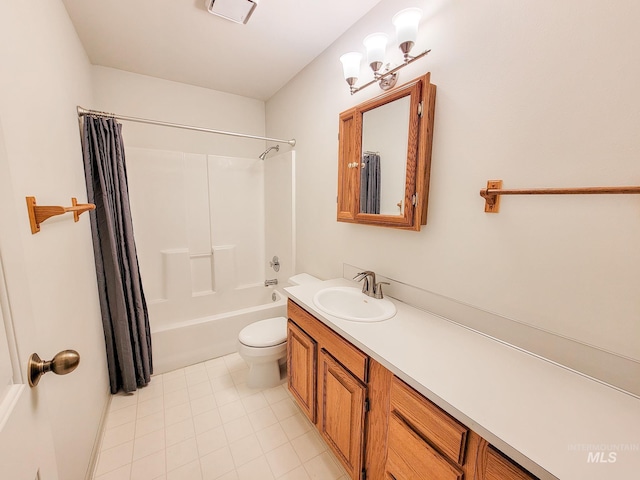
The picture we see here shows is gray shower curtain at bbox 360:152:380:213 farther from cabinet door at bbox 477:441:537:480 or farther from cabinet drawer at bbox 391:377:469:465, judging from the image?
cabinet door at bbox 477:441:537:480

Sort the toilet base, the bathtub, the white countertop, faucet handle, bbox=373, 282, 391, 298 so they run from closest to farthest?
the white countertop, faucet handle, bbox=373, 282, 391, 298, the toilet base, the bathtub

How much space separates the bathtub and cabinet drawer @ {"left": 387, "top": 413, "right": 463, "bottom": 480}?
58.6 inches

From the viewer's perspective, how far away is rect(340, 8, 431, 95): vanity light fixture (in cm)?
111

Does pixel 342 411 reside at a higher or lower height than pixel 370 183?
lower

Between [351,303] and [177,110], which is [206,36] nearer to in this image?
[177,110]

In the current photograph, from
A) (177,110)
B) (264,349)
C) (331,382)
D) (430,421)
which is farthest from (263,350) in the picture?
(177,110)

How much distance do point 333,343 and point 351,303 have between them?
1.20 ft

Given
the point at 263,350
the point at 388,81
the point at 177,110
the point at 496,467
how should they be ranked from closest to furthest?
the point at 496,467 < the point at 388,81 < the point at 263,350 < the point at 177,110

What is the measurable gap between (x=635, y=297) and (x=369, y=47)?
4.64 ft

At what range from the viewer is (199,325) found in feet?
7.14

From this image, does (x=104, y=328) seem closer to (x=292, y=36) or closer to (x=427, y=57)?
(x=292, y=36)


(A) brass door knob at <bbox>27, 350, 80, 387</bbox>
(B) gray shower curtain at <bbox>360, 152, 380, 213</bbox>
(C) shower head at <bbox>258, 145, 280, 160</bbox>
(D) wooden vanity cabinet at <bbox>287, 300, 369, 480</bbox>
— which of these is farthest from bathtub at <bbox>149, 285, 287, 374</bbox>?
(A) brass door knob at <bbox>27, 350, 80, 387</bbox>

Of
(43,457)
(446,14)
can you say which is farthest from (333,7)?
(43,457)

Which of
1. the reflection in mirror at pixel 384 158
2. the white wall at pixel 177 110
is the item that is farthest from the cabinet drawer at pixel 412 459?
the white wall at pixel 177 110
